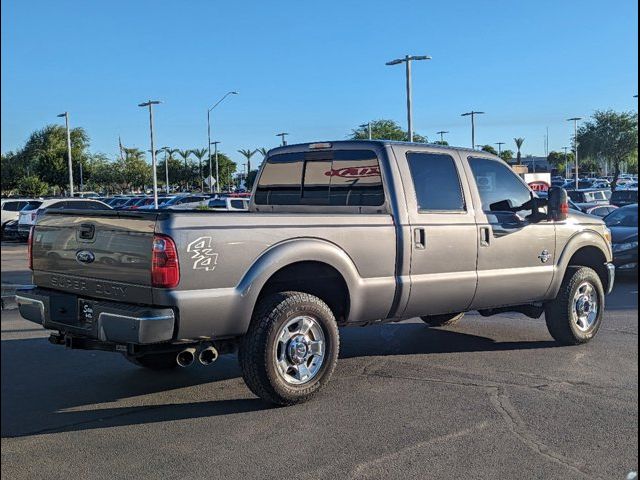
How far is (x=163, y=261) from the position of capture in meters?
4.35

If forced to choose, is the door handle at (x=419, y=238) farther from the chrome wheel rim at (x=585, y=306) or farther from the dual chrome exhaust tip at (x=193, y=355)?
the chrome wheel rim at (x=585, y=306)

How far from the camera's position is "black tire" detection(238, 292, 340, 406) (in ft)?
15.8

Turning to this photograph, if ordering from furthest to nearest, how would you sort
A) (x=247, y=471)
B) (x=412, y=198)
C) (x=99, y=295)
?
(x=412, y=198), (x=99, y=295), (x=247, y=471)

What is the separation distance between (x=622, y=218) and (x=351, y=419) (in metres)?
11.6

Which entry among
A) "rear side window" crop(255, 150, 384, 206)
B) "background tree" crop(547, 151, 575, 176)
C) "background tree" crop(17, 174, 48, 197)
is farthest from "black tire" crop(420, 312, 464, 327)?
"background tree" crop(547, 151, 575, 176)

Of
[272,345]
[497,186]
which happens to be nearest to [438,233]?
[497,186]

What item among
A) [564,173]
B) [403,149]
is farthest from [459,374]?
[564,173]

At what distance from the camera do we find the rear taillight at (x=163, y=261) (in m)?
4.35

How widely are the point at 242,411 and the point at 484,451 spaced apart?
1.77 metres

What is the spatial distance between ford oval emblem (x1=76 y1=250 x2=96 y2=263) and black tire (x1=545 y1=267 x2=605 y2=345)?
4.59 metres

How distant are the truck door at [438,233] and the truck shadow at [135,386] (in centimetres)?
113

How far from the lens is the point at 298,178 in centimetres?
665

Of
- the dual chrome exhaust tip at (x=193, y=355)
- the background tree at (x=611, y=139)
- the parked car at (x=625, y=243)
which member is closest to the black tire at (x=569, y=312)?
the dual chrome exhaust tip at (x=193, y=355)

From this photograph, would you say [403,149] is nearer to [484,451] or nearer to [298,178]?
[298,178]
